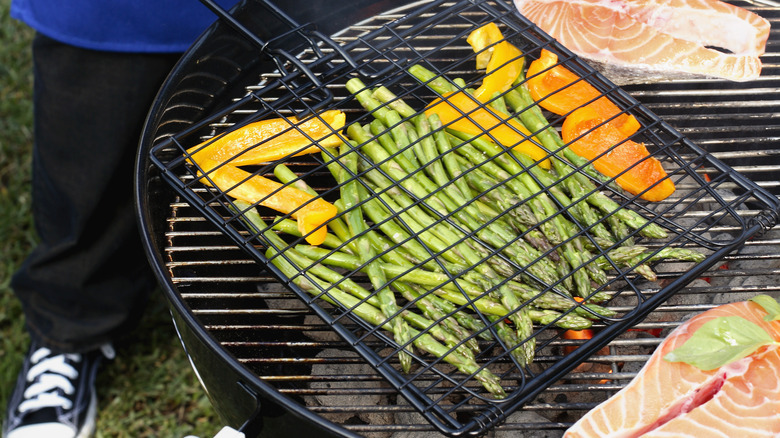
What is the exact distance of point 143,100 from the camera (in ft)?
11.2

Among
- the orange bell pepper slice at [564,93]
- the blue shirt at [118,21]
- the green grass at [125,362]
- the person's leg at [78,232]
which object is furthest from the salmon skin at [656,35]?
the green grass at [125,362]

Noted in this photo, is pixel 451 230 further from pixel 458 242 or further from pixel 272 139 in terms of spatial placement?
pixel 272 139

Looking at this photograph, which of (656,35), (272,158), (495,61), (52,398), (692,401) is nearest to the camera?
(692,401)

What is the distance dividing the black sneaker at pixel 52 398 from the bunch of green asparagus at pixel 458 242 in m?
2.10

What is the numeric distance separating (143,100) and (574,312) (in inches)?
98.1

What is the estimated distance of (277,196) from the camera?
2.44m

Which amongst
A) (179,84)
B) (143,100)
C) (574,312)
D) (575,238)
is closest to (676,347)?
(574,312)

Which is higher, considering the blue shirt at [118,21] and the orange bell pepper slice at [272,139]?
the blue shirt at [118,21]

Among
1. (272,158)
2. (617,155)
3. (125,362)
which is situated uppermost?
(617,155)

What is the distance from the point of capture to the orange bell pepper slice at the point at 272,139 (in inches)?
98.7

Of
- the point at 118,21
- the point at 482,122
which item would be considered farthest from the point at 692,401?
the point at 118,21

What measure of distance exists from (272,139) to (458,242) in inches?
33.8

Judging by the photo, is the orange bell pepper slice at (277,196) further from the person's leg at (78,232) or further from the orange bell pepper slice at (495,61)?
the person's leg at (78,232)

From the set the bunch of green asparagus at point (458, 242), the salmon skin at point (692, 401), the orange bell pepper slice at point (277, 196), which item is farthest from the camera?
the orange bell pepper slice at point (277, 196)
